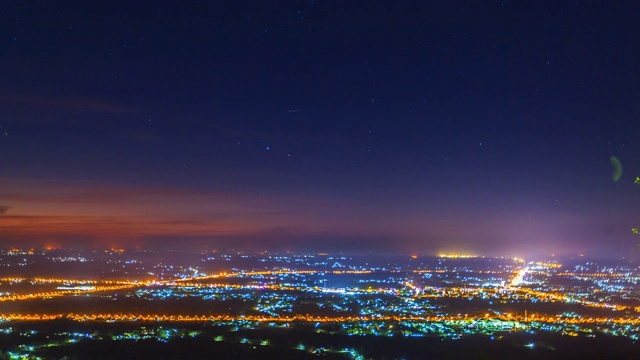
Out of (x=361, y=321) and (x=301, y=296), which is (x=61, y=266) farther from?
(x=361, y=321)

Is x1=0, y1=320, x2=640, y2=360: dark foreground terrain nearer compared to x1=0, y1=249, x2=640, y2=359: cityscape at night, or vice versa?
x1=0, y1=320, x2=640, y2=360: dark foreground terrain

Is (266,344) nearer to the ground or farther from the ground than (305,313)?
farther from the ground

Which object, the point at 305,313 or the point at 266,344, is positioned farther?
the point at 305,313

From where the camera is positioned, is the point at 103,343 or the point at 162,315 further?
the point at 162,315

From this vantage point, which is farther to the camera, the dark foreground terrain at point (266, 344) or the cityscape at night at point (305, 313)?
the cityscape at night at point (305, 313)

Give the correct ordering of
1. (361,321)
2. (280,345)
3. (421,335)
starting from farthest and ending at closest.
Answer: (361,321), (421,335), (280,345)

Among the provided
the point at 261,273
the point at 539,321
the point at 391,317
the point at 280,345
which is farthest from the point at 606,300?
the point at 261,273

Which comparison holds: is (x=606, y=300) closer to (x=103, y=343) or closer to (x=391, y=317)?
(x=391, y=317)

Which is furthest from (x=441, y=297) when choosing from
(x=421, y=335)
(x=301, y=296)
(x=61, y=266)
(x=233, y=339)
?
(x=61, y=266)

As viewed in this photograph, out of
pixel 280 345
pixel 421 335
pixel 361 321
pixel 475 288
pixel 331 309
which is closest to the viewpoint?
pixel 280 345
